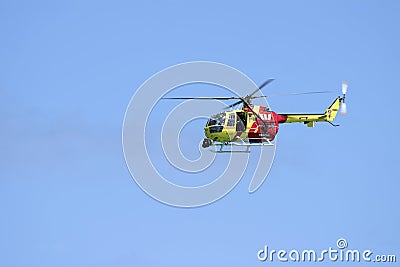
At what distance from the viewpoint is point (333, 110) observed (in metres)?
71.2

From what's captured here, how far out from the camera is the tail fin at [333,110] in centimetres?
7038

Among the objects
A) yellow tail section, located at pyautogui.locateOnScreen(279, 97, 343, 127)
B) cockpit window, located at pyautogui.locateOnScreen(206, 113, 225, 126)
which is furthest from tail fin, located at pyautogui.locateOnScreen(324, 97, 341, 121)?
cockpit window, located at pyautogui.locateOnScreen(206, 113, 225, 126)

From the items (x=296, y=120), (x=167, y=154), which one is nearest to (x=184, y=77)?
(x=167, y=154)

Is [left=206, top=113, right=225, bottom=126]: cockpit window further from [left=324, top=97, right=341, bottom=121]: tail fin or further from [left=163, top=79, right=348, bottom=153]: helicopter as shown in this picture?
[left=324, top=97, right=341, bottom=121]: tail fin

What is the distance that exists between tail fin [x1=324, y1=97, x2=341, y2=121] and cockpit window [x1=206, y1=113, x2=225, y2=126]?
10230 mm

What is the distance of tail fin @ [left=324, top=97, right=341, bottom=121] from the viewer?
70.4 m

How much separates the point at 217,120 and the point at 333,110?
12.0m

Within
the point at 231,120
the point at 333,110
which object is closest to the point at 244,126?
the point at 231,120

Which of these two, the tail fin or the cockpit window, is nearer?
the cockpit window

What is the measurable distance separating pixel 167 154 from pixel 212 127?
17.1 ft

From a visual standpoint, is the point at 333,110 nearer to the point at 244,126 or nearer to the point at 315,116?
the point at 315,116

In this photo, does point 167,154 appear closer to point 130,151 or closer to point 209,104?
point 130,151

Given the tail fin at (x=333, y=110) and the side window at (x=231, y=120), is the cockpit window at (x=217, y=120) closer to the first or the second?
the side window at (x=231, y=120)

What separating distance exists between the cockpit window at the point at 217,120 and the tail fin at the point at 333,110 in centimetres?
1023
